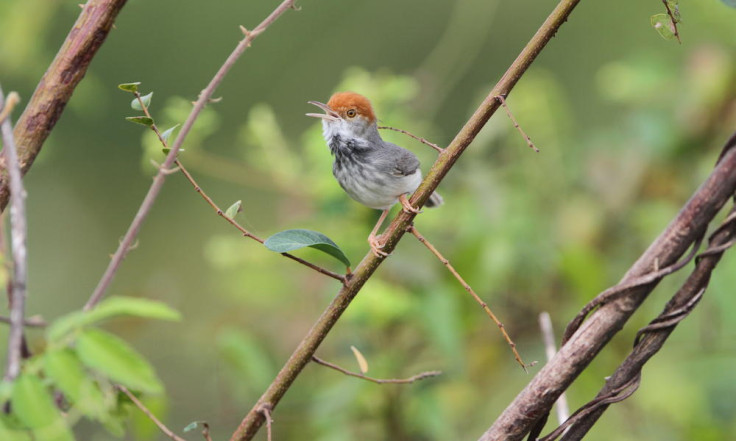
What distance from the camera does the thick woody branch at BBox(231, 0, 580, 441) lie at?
3.53ft

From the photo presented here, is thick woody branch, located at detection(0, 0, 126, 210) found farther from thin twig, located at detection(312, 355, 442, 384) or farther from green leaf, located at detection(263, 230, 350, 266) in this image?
thin twig, located at detection(312, 355, 442, 384)

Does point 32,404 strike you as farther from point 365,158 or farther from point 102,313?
point 365,158

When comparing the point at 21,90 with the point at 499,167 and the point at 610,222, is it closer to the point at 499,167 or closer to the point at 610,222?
the point at 499,167

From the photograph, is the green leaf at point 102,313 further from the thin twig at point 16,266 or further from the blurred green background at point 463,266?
the blurred green background at point 463,266

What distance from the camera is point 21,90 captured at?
429cm

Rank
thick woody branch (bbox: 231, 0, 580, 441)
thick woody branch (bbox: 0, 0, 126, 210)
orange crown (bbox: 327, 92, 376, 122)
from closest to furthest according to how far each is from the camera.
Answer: thick woody branch (bbox: 231, 0, 580, 441) → thick woody branch (bbox: 0, 0, 126, 210) → orange crown (bbox: 327, 92, 376, 122)

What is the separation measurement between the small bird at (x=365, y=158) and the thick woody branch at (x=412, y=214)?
0.78m

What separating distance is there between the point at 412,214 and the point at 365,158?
1.02 metres

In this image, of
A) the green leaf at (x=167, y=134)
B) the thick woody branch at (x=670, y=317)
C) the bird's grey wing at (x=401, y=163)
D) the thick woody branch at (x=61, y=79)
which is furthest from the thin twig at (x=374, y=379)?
the bird's grey wing at (x=401, y=163)

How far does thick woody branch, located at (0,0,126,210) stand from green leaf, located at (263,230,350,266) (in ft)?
1.20

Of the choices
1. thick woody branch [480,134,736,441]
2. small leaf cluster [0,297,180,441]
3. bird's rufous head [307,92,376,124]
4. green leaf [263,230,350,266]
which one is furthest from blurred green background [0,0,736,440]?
thick woody branch [480,134,736,441]

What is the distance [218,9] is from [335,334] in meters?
3.16

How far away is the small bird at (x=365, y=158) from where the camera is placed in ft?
6.59

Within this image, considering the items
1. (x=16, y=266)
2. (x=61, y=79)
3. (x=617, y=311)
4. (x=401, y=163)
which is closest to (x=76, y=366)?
(x=16, y=266)
